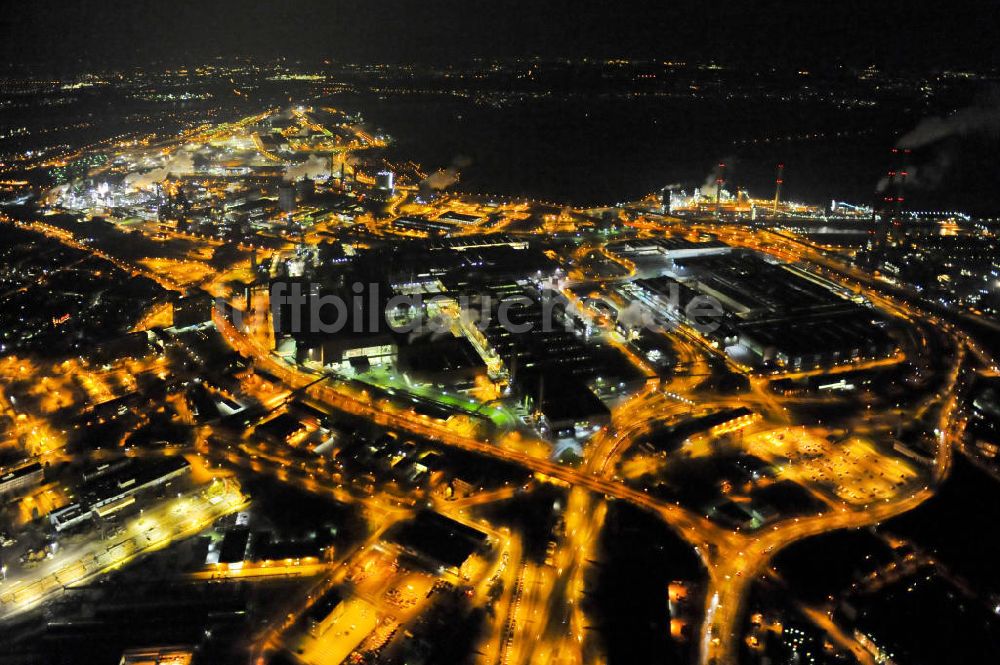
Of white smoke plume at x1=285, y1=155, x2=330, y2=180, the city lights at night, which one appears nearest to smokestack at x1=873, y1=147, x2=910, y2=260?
the city lights at night

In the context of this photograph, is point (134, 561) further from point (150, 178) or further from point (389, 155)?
point (389, 155)

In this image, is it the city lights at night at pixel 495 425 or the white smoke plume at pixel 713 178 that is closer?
the city lights at night at pixel 495 425

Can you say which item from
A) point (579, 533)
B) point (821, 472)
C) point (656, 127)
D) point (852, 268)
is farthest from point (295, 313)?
point (656, 127)

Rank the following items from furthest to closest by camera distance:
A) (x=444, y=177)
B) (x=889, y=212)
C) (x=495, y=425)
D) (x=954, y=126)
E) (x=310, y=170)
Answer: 1. (x=954, y=126)
2. (x=310, y=170)
3. (x=444, y=177)
4. (x=889, y=212)
5. (x=495, y=425)

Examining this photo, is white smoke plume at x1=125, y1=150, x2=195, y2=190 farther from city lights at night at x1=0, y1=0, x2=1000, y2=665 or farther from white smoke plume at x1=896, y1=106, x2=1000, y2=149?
white smoke plume at x1=896, y1=106, x2=1000, y2=149

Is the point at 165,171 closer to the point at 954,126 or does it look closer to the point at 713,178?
the point at 713,178

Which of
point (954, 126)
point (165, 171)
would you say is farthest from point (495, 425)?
point (954, 126)

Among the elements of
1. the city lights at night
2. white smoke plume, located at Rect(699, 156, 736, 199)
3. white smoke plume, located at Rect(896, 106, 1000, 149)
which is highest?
white smoke plume, located at Rect(896, 106, 1000, 149)

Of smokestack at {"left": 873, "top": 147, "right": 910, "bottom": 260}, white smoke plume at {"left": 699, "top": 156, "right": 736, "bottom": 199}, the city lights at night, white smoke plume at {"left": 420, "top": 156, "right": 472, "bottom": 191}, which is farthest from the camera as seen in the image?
white smoke plume at {"left": 420, "top": 156, "right": 472, "bottom": 191}

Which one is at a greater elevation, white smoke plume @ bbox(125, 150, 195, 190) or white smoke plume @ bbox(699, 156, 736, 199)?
white smoke plume @ bbox(699, 156, 736, 199)

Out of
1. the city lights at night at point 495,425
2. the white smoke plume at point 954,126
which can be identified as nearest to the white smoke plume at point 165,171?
the city lights at night at point 495,425

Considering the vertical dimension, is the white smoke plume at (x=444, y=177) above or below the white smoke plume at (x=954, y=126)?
below

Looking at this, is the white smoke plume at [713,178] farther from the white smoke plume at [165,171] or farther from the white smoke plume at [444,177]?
the white smoke plume at [165,171]
